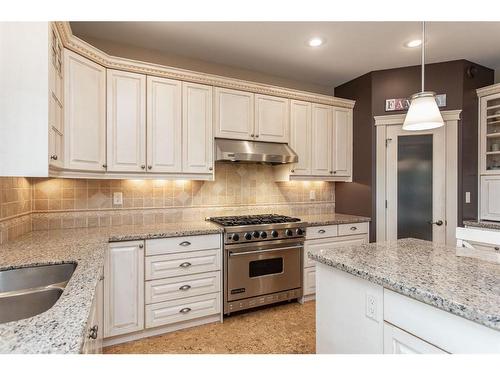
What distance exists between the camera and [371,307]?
132 cm

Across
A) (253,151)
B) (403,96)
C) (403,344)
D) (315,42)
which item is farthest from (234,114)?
(403,344)

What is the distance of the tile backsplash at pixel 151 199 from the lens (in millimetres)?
2361

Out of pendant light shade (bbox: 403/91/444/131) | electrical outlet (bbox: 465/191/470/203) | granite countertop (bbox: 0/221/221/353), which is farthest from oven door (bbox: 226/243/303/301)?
electrical outlet (bbox: 465/191/470/203)

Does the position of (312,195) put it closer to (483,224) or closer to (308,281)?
(308,281)

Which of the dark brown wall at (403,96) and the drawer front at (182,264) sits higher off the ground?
the dark brown wall at (403,96)

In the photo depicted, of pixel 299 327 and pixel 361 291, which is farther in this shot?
pixel 299 327

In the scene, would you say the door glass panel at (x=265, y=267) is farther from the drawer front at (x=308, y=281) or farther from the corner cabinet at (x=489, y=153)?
the corner cabinet at (x=489, y=153)

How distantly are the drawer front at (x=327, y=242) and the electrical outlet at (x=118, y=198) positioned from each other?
2019mm

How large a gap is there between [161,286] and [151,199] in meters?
0.96

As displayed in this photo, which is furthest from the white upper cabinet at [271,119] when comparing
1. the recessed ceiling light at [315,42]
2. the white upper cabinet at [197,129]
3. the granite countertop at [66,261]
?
the granite countertop at [66,261]

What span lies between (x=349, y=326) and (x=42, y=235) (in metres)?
2.38

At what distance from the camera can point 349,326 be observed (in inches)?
57.4
